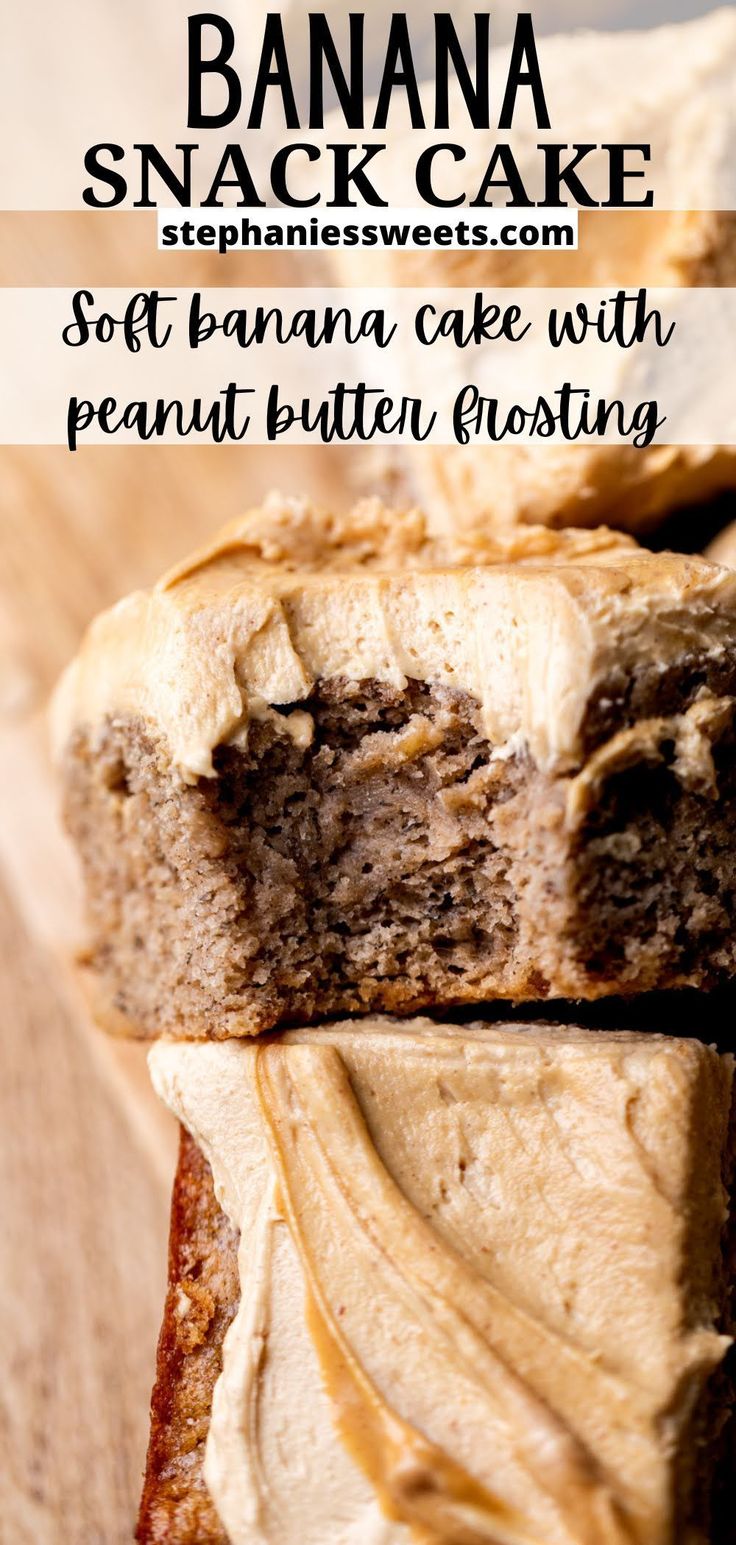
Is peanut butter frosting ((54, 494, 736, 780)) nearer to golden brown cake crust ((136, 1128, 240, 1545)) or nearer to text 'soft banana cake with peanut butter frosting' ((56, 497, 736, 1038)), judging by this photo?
text 'soft banana cake with peanut butter frosting' ((56, 497, 736, 1038))

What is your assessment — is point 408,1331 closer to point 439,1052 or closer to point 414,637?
point 439,1052

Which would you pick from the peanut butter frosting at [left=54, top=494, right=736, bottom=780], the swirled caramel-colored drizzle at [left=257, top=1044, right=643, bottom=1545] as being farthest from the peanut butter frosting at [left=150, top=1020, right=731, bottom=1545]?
the peanut butter frosting at [left=54, top=494, right=736, bottom=780]

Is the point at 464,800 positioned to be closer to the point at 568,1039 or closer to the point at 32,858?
the point at 568,1039

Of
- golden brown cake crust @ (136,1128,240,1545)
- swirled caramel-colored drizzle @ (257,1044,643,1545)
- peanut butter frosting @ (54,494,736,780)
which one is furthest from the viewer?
golden brown cake crust @ (136,1128,240,1545)

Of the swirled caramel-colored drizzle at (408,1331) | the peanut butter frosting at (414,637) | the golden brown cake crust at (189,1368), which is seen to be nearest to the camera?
the swirled caramel-colored drizzle at (408,1331)

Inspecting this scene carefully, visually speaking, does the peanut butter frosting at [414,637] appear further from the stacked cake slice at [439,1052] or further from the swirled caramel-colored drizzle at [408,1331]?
the swirled caramel-colored drizzle at [408,1331]

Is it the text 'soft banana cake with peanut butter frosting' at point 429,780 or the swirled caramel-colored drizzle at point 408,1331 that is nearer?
the swirled caramel-colored drizzle at point 408,1331

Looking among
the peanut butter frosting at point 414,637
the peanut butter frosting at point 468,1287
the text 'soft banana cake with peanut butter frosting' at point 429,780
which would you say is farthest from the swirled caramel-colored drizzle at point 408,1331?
the peanut butter frosting at point 414,637

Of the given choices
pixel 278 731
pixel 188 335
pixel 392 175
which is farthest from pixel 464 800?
pixel 188 335

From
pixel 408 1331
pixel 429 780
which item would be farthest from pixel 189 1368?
pixel 429 780
